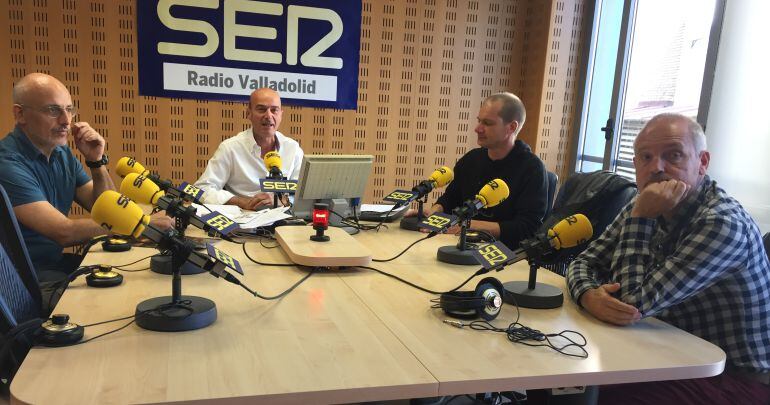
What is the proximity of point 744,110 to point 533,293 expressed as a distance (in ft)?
7.21

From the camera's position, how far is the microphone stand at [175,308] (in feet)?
4.62

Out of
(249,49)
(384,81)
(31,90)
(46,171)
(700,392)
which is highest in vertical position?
(249,49)

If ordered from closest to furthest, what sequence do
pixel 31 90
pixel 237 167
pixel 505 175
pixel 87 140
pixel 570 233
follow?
pixel 570 233, pixel 31 90, pixel 87 140, pixel 505 175, pixel 237 167

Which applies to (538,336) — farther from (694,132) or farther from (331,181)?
(331,181)

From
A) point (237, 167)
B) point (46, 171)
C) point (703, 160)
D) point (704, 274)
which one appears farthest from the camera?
point (237, 167)

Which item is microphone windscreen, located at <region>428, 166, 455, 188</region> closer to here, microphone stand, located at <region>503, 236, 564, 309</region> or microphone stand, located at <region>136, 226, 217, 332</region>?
microphone stand, located at <region>503, 236, 564, 309</region>

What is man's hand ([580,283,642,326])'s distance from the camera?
161 cm

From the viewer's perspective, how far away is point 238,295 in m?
1.73

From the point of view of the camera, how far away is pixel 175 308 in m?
1.48

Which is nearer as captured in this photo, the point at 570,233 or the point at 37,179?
the point at 570,233

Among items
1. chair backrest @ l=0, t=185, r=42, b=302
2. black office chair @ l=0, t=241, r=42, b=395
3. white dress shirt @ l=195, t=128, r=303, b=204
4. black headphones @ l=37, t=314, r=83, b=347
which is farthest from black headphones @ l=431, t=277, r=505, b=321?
white dress shirt @ l=195, t=128, r=303, b=204

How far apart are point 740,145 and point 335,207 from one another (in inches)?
90.8

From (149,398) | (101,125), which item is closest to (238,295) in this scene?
(149,398)

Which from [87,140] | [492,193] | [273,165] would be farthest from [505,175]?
[87,140]
